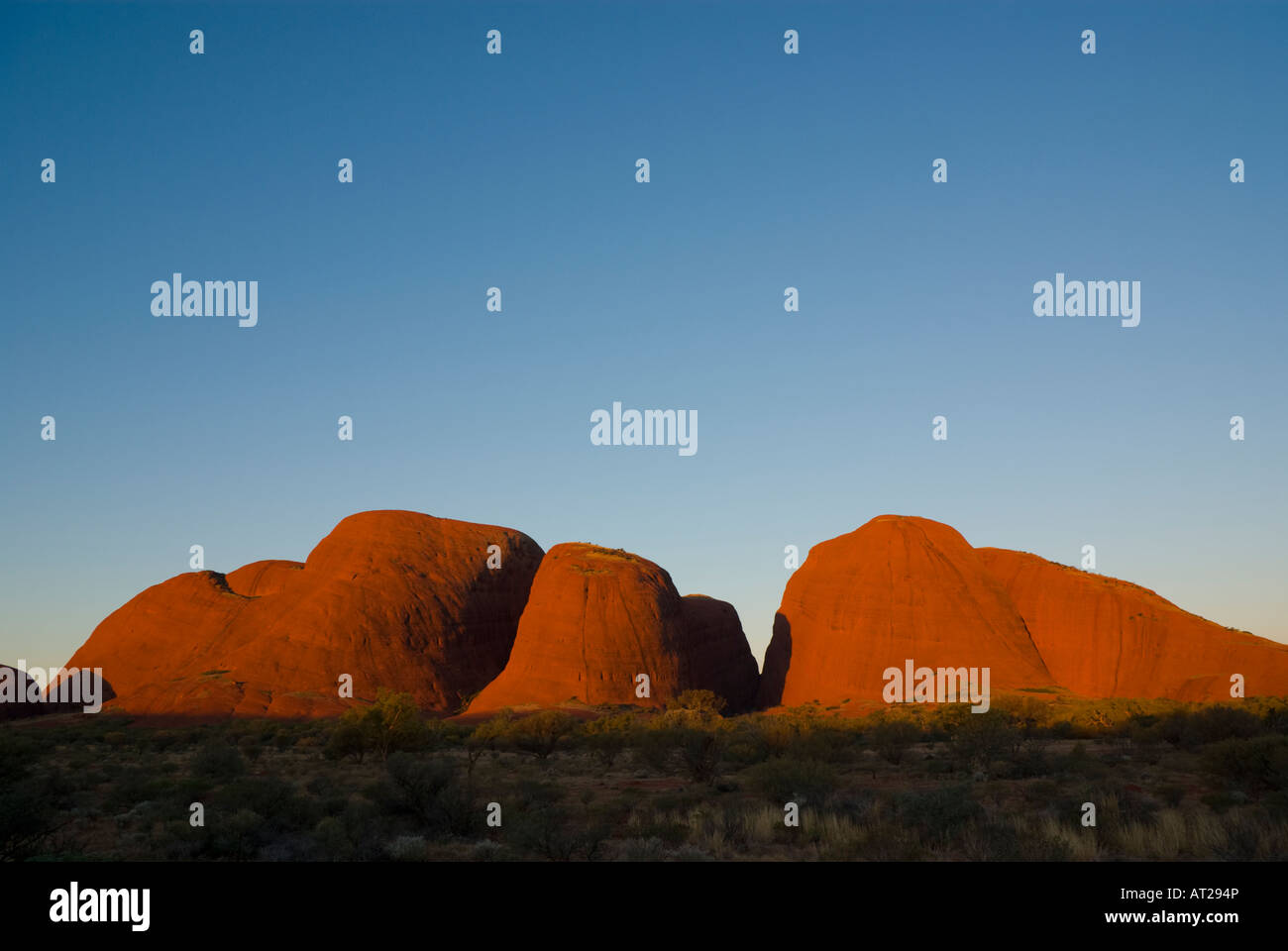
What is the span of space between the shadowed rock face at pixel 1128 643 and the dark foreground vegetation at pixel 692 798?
91.8ft

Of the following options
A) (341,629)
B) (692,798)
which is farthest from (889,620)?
(692,798)

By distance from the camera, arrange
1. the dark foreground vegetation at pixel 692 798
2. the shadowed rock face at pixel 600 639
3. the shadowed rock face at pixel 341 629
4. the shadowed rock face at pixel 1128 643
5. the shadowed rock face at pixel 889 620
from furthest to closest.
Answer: the shadowed rock face at pixel 889 620, the shadowed rock face at pixel 341 629, the shadowed rock face at pixel 600 639, the shadowed rock face at pixel 1128 643, the dark foreground vegetation at pixel 692 798

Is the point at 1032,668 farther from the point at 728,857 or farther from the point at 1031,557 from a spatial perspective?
the point at 728,857

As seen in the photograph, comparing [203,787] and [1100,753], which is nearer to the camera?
[203,787]

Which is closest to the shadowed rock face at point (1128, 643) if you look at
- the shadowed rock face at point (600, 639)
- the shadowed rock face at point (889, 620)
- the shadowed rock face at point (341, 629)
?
the shadowed rock face at point (889, 620)

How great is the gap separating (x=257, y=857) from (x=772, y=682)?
52.1 m

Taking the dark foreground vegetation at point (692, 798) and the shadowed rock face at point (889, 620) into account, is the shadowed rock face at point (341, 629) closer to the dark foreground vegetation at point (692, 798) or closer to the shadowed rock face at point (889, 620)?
the shadowed rock face at point (889, 620)

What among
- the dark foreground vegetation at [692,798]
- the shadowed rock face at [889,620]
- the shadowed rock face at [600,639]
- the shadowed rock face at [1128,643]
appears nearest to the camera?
→ the dark foreground vegetation at [692,798]

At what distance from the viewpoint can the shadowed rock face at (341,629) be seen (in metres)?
52.4

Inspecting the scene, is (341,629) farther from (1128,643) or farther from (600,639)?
(1128,643)
